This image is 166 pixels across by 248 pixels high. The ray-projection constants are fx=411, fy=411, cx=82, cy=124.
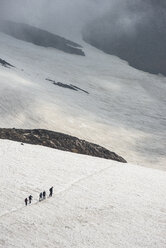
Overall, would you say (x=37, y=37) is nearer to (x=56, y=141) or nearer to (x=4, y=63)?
(x=4, y=63)

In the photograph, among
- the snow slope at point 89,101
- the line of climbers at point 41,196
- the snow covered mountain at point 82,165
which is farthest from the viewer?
the snow slope at point 89,101

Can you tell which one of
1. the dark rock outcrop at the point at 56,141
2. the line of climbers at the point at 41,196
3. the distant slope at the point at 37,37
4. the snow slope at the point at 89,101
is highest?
the distant slope at the point at 37,37

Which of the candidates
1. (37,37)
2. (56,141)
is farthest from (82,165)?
(37,37)

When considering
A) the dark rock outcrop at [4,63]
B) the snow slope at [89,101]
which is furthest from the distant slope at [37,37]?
the dark rock outcrop at [4,63]

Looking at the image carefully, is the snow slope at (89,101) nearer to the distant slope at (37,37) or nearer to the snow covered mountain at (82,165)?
the snow covered mountain at (82,165)

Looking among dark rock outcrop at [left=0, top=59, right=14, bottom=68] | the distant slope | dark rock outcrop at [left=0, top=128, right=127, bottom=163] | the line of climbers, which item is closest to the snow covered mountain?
dark rock outcrop at [left=0, top=59, right=14, bottom=68]

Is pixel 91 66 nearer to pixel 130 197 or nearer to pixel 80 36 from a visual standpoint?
pixel 80 36

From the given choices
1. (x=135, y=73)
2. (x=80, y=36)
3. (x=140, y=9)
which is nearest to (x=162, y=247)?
(x=135, y=73)
